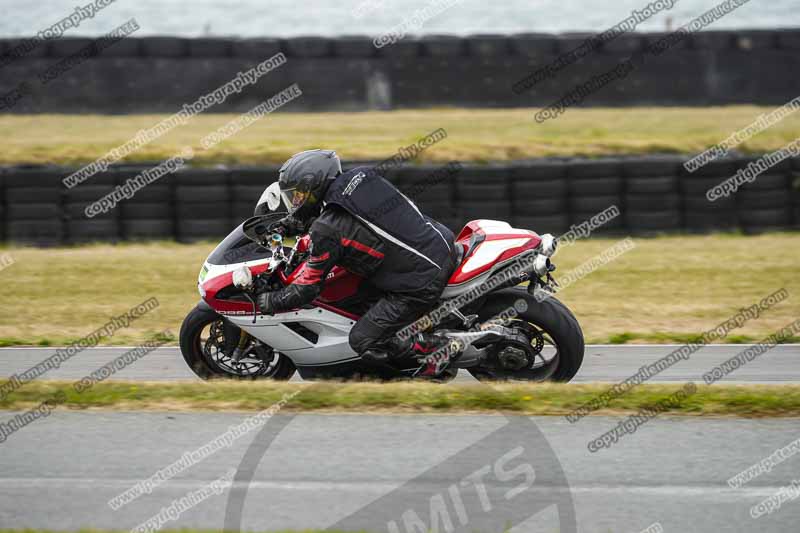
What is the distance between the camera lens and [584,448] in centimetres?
512

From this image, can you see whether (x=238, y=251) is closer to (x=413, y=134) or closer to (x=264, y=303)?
(x=264, y=303)

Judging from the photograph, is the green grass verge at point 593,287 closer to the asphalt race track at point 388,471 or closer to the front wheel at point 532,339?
the front wheel at point 532,339

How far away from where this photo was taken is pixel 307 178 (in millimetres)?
6238

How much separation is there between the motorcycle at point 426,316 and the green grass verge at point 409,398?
1.59 ft

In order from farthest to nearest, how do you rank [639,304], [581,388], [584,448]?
[639,304], [581,388], [584,448]

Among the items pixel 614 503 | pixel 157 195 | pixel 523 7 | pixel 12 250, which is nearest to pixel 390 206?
pixel 614 503

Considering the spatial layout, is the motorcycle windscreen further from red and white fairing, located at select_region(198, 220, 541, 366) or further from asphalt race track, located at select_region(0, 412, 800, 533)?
asphalt race track, located at select_region(0, 412, 800, 533)

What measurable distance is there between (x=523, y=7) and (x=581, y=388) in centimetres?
1663

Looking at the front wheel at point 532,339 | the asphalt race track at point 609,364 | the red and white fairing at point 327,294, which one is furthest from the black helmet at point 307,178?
the asphalt race track at point 609,364

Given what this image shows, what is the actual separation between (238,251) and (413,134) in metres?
9.90

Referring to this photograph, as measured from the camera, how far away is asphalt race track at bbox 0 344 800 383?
7418 mm

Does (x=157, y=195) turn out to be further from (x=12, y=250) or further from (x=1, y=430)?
(x=1, y=430)

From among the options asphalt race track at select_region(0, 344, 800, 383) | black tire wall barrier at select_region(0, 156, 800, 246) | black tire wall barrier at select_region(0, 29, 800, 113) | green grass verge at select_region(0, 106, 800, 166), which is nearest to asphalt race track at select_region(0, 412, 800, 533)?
asphalt race track at select_region(0, 344, 800, 383)

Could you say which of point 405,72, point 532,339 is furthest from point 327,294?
point 405,72
